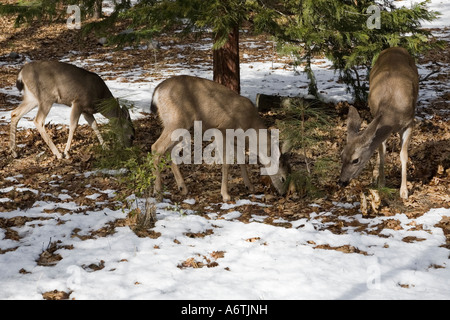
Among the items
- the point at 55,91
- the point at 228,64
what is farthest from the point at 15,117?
the point at 228,64

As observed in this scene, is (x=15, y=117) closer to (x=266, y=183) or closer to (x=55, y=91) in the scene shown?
(x=55, y=91)

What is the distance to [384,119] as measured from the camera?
7.04 metres

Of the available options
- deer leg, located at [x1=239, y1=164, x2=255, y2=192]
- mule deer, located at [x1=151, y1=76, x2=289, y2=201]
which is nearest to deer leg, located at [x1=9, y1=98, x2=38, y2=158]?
mule deer, located at [x1=151, y1=76, x2=289, y2=201]

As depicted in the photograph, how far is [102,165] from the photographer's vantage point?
6793 millimetres

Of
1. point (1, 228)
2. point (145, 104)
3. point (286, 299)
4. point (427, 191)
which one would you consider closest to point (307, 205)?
point (427, 191)

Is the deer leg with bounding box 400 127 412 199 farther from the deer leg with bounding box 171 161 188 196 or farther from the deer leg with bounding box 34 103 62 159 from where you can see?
the deer leg with bounding box 34 103 62 159

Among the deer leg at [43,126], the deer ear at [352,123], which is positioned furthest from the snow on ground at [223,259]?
the deer leg at [43,126]

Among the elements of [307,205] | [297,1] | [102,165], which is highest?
[297,1]

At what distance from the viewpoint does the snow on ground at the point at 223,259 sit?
15.1 ft

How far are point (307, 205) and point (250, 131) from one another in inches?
60.5

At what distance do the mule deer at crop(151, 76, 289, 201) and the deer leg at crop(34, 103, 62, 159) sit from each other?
8.54 ft

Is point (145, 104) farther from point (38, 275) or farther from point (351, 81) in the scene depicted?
point (38, 275)

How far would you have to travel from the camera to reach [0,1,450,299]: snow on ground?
462 centimetres
